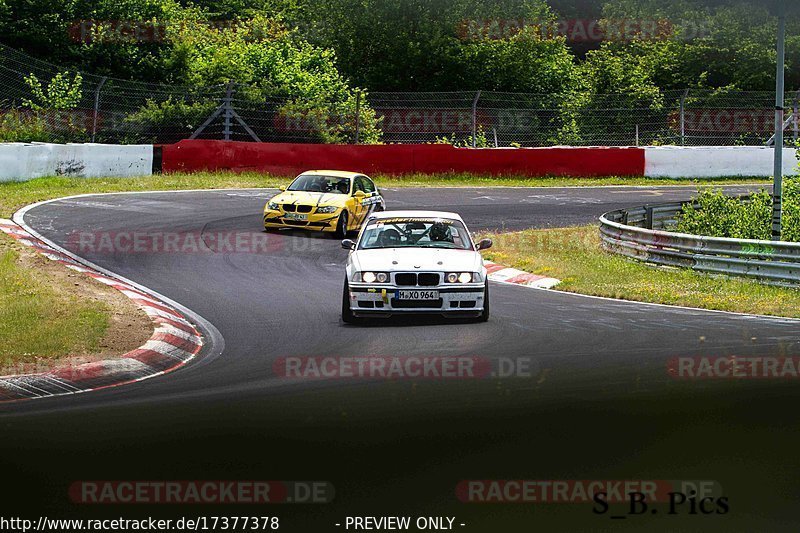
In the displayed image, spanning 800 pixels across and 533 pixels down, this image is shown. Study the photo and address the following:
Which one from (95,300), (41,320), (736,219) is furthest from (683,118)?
(41,320)

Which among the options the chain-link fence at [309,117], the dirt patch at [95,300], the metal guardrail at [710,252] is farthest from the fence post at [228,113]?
the dirt patch at [95,300]

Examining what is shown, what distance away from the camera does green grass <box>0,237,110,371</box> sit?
11.2 m

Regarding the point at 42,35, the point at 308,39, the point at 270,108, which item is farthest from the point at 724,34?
the point at 42,35

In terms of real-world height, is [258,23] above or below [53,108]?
above

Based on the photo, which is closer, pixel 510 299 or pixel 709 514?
pixel 709 514

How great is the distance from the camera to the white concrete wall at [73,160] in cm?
2833

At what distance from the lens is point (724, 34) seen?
2148 inches

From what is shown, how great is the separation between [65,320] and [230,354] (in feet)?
7.19

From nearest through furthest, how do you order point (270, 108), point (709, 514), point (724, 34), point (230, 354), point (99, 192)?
point (709, 514) → point (230, 354) → point (99, 192) → point (270, 108) → point (724, 34)

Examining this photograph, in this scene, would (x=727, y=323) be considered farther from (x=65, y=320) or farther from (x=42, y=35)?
(x=42, y=35)

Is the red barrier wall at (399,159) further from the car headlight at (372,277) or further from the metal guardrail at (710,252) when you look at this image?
the car headlight at (372,277)

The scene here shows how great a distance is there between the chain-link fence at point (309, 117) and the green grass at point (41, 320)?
19249 millimetres

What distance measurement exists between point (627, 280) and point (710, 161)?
22049mm

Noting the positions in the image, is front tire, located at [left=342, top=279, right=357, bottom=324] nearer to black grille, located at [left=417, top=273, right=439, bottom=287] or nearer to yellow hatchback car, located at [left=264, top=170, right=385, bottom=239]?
black grille, located at [left=417, top=273, right=439, bottom=287]
